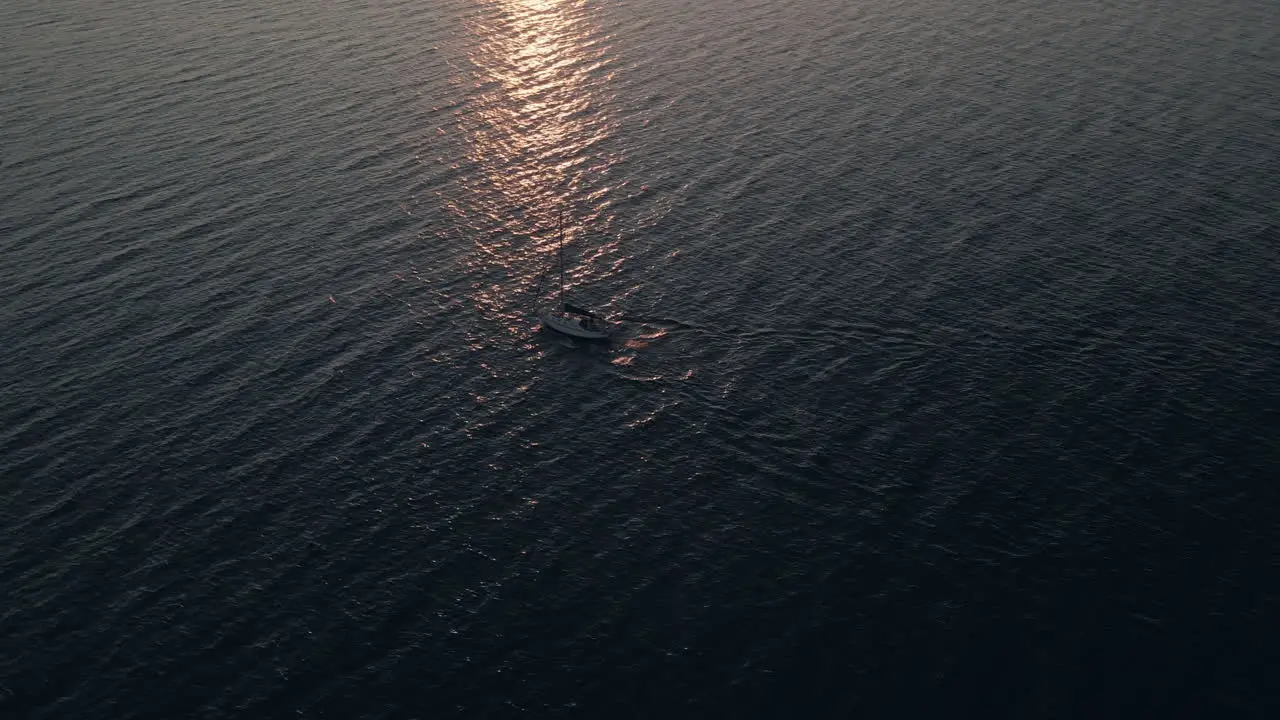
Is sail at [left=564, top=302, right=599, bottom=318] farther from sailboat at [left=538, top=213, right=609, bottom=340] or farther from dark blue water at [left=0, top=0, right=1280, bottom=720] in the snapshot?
dark blue water at [left=0, top=0, right=1280, bottom=720]

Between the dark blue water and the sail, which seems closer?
the dark blue water

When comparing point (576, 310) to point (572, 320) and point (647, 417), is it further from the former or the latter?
point (647, 417)

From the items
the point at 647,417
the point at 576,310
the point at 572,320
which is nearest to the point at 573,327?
the point at 572,320

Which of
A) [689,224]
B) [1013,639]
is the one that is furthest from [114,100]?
[1013,639]

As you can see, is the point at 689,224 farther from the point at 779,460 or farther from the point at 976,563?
the point at 976,563

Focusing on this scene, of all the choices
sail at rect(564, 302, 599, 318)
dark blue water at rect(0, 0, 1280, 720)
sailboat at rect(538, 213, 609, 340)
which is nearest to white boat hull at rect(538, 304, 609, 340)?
sailboat at rect(538, 213, 609, 340)
